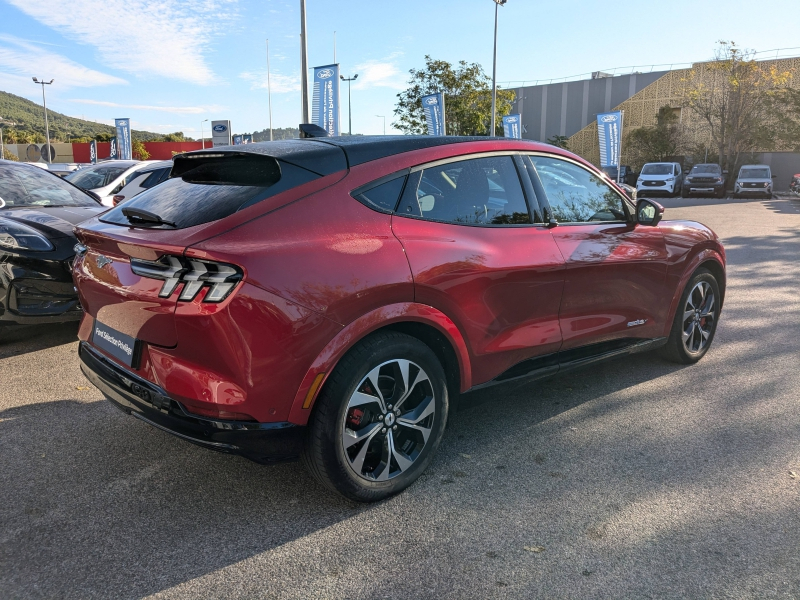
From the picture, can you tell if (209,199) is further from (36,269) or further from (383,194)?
(36,269)

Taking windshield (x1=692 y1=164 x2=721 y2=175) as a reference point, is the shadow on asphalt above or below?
below

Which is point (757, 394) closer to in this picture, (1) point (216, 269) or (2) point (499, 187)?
(2) point (499, 187)

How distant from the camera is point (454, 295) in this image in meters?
3.01

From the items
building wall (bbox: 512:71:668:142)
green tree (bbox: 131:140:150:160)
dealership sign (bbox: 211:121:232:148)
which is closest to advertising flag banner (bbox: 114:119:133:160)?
dealership sign (bbox: 211:121:232:148)

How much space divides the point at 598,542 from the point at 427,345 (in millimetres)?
1131

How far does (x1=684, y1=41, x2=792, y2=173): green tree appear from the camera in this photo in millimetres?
37438

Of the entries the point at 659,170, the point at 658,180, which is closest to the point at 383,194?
the point at 658,180

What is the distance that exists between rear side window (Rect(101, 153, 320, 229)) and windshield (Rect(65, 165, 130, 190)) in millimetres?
8784

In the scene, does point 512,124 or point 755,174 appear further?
point 512,124

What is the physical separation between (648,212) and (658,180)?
89.4 feet

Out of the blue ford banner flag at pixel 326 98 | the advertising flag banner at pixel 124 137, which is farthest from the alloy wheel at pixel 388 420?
the advertising flag banner at pixel 124 137

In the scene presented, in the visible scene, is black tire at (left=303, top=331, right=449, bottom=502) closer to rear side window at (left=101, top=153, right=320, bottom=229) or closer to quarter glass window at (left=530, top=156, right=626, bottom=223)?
rear side window at (left=101, top=153, right=320, bottom=229)

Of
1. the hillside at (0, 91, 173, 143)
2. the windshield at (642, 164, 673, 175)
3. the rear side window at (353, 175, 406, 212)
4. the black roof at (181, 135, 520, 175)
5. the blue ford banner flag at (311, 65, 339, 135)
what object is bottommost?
the rear side window at (353, 175, 406, 212)

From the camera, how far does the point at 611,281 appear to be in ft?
12.8
